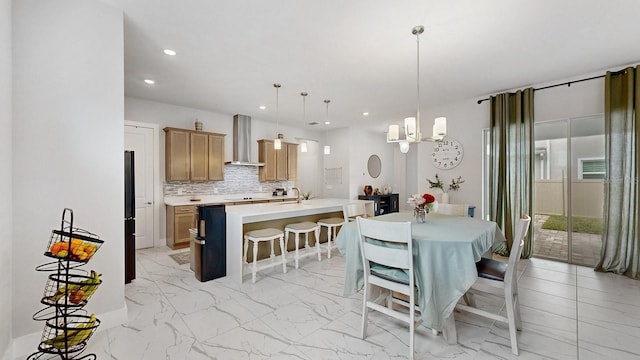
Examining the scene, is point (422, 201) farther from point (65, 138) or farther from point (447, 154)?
point (65, 138)

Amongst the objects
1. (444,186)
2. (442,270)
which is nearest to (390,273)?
(442,270)

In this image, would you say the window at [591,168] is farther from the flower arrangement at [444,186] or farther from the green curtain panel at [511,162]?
the flower arrangement at [444,186]

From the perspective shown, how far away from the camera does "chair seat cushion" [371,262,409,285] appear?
6.33 ft

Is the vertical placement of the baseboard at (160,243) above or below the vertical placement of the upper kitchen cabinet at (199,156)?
below

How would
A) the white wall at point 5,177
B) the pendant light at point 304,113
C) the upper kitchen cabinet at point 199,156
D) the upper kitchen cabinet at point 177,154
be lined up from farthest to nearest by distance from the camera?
1. the upper kitchen cabinet at point 199,156
2. the upper kitchen cabinet at point 177,154
3. the pendant light at point 304,113
4. the white wall at point 5,177

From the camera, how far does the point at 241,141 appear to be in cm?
580

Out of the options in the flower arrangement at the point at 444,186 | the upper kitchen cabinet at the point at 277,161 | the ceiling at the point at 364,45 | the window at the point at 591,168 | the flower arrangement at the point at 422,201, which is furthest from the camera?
the upper kitchen cabinet at the point at 277,161

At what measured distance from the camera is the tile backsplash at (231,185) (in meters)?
5.07

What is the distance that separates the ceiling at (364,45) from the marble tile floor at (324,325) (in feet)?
8.93

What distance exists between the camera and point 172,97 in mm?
4566

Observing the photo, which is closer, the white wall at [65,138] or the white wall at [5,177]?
the white wall at [5,177]

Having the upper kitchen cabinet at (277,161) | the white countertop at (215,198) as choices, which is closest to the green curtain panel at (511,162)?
the upper kitchen cabinet at (277,161)

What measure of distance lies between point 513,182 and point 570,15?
8.02ft

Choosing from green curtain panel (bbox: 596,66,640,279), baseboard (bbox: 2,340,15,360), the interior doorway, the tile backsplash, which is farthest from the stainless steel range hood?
green curtain panel (bbox: 596,66,640,279)
